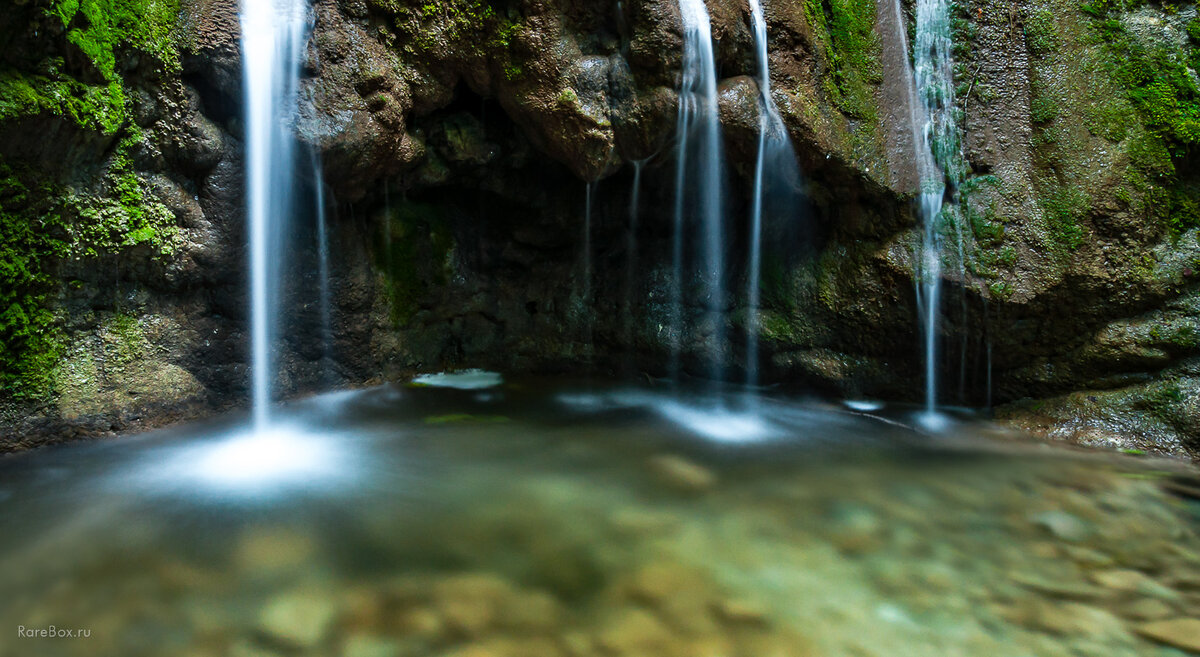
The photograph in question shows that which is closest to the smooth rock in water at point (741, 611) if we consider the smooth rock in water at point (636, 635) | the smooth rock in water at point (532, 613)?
the smooth rock in water at point (636, 635)

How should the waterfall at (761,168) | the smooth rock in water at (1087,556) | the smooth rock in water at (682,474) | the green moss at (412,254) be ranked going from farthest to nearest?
1. the green moss at (412,254)
2. the waterfall at (761,168)
3. the smooth rock in water at (682,474)
4. the smooth rock in water at (1087,556)

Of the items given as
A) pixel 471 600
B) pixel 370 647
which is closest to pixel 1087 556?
pixel 471 600

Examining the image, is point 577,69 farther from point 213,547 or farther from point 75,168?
point 213,547

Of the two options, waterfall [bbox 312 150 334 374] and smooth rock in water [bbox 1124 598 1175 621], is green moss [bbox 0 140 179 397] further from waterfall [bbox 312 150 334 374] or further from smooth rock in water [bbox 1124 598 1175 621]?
smooth rock in water [bbox 1124 598 1175 621]

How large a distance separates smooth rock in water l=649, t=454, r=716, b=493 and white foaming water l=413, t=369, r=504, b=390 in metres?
2.46

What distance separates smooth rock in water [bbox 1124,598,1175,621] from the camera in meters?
2.61

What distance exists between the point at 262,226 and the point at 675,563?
384 cm

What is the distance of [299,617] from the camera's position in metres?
2.44

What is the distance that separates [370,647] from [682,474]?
2172 millimetres

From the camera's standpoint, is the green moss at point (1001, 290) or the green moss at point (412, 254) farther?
the green moss at point (412, 254)

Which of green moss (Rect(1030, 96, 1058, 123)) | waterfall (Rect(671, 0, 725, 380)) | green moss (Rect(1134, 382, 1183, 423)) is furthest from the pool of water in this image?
green moss (Rect(1030, 96, 1058, 123))

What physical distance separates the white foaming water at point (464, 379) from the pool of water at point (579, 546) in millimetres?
1338

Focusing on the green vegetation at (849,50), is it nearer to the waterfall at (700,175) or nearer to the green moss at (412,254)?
the waterfall at (700,175)

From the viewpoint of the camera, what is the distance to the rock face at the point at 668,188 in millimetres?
4281
